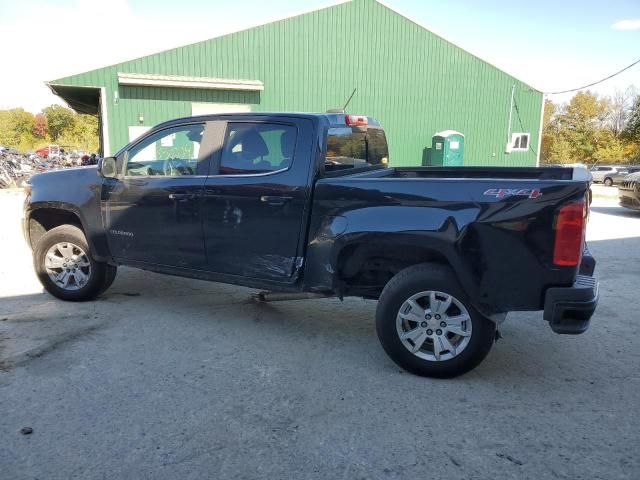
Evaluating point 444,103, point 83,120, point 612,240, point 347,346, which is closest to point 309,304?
point 347,346

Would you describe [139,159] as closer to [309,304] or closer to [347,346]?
[309,304]

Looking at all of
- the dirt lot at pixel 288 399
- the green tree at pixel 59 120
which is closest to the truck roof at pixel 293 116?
the dirt lot at pixel 288 399

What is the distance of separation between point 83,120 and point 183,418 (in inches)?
2880

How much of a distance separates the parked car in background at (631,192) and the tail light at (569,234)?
37.3 feet

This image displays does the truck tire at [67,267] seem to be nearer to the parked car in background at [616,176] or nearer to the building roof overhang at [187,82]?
the building roof overhang at [187,82]

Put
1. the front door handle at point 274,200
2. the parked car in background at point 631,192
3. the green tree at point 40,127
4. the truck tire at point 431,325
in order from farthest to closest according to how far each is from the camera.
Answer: the green tree at point 40,127 → the parked car in background at point 631,192 → the front door handle at point 274,200 → the truck tire at point 431,325

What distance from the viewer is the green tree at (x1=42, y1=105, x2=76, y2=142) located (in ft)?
241

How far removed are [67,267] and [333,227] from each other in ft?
10.1

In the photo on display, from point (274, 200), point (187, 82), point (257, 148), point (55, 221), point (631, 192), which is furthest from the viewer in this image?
point (187, 82)

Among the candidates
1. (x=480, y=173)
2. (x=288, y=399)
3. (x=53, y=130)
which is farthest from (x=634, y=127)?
(x=53, y=130)

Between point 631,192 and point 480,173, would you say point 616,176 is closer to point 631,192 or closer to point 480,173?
point 631,192

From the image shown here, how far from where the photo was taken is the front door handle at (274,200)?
4.00 meters

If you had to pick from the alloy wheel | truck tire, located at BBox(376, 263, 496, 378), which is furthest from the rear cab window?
the alloy wheel

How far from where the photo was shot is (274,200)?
13.3ft
